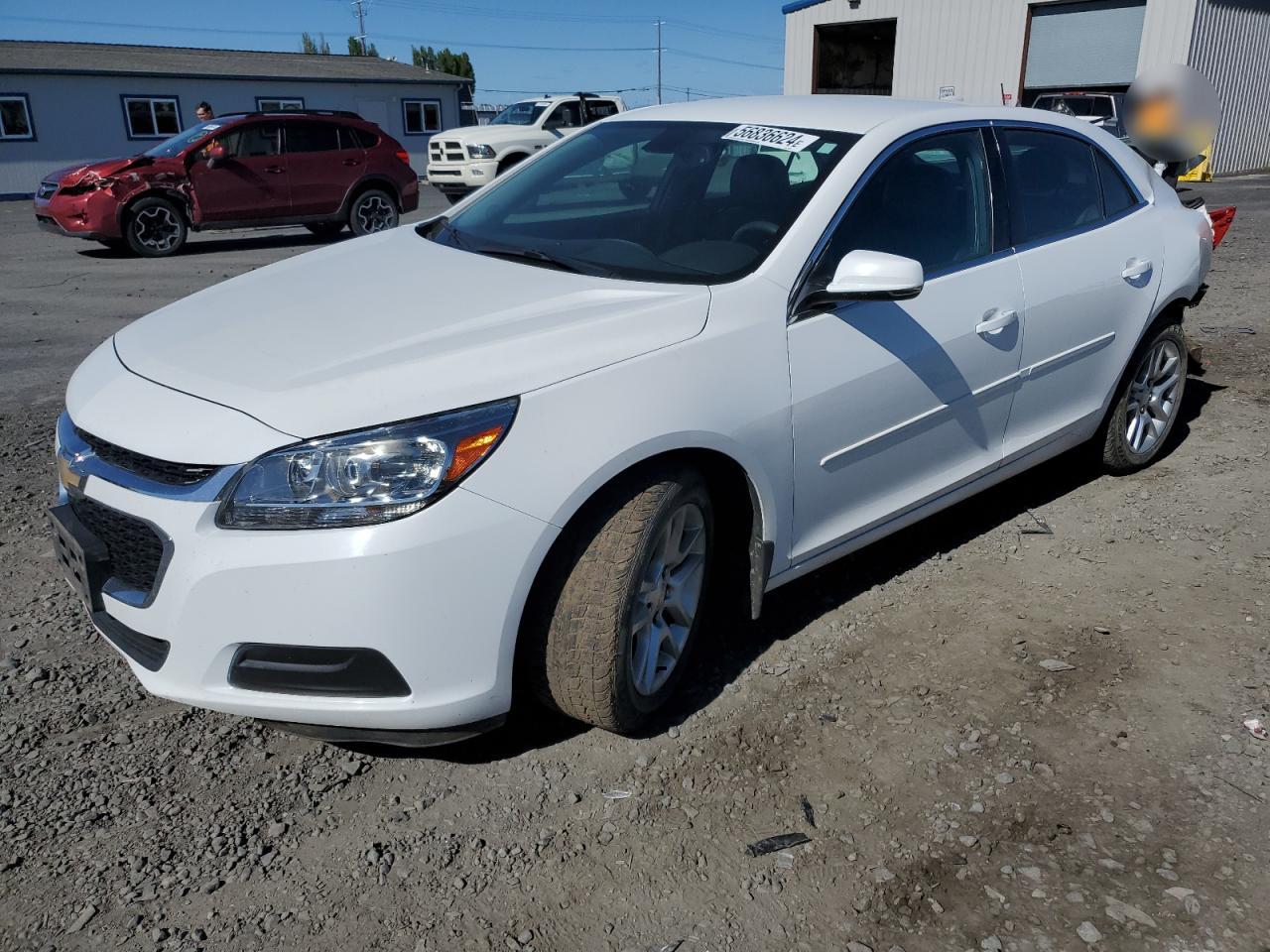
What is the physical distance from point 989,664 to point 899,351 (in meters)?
1.05

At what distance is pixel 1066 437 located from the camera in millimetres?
4277

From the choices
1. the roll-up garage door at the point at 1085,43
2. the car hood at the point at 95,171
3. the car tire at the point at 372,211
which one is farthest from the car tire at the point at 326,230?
the roll-up garage door at the point at 1085,43

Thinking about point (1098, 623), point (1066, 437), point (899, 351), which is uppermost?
point (899, 351)

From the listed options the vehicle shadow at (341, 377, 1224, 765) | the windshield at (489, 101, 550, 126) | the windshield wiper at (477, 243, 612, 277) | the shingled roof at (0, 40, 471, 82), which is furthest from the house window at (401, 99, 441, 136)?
the windshield wiper at (477, 243, 612, 277)

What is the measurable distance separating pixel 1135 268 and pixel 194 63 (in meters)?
32.5

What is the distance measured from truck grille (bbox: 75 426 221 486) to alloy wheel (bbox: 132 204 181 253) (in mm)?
11338

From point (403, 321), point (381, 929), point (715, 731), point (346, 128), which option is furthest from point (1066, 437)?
point (346, 128)

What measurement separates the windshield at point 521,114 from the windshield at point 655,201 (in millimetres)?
17554

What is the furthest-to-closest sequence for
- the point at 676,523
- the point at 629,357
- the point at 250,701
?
the point at 676,523 < the point at 629,357 < the point at 250,701

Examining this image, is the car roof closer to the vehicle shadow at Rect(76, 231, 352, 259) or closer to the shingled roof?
the vehicle shadow at Rect(76, 231, 352, 259)

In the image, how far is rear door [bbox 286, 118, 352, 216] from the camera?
45.3ft

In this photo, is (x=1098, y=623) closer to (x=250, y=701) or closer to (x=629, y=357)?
(x=629, y=357)

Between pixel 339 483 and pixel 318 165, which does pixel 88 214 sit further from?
pixel 339 483

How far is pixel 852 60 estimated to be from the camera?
30.7 metres
